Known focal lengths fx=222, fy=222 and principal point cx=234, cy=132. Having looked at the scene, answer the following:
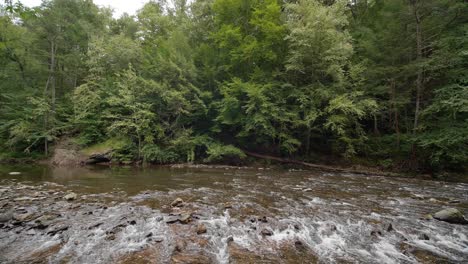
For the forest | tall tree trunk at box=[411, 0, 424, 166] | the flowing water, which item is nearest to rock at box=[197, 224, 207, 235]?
the flowing water

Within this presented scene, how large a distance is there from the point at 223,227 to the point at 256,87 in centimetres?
1083

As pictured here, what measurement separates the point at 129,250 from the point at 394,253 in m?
4.54

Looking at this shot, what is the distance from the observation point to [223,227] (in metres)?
4.70

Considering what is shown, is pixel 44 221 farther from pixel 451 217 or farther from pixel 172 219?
pixel 451 217

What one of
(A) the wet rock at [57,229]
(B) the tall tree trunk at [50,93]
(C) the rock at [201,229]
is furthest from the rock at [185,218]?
(B) the tall tree trunk at [50,93]

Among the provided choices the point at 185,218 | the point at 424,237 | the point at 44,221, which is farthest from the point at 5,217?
the point at 424,237

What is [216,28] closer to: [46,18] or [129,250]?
[46,18]

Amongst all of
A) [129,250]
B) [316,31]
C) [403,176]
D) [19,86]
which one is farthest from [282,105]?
[19,86]

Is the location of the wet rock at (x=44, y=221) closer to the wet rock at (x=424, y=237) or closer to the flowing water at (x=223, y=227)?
the flowing water at (x=223, y=227)

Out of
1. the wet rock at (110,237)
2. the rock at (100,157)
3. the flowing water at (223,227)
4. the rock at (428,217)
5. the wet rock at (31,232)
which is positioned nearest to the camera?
the flowing water at (223,227)

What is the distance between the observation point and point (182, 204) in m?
6.06

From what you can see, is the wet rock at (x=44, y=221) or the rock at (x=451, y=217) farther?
the rock at (x=451, y=217)

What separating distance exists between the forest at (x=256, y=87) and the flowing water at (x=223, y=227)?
6538 mm

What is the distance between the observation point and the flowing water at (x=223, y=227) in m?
3.67
